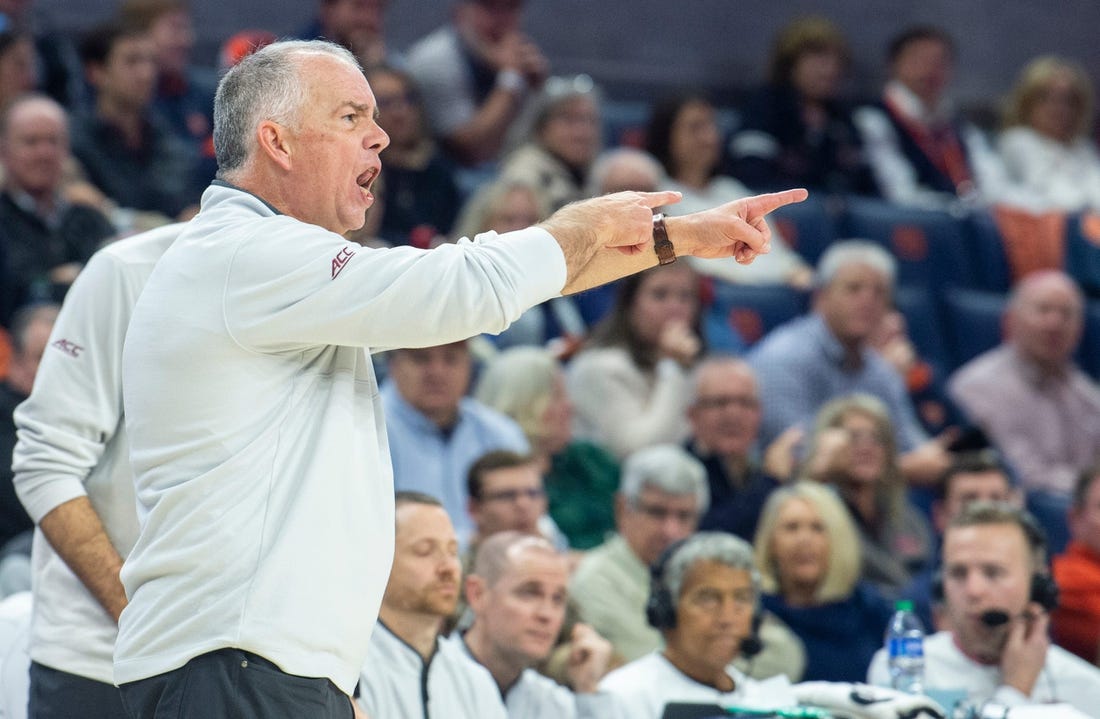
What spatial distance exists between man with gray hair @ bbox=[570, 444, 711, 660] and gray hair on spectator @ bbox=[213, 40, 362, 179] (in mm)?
2562

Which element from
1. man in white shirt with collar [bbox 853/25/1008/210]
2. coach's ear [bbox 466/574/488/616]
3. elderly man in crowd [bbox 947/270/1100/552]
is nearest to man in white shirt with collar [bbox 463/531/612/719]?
coach's ear [bbox 466/574/488/616]

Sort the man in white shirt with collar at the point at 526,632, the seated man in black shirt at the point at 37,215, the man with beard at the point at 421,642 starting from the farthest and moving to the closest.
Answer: the seated man in black shirt at the point at 37,215 < the man in white shirt with collar at the point at 526,632 < the man with beard at the point at 421,642

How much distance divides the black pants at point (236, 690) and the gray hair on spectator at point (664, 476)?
303 centimetres

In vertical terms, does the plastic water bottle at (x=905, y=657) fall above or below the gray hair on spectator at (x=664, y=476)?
below

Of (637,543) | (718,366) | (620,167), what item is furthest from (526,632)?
(620,167)

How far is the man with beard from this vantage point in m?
3.51

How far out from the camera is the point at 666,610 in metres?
4.21

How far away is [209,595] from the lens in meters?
2.17

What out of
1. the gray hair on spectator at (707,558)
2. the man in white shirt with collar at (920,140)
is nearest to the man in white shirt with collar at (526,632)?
the gray hair on spectator at (707,558)

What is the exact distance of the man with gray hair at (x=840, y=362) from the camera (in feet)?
20.7

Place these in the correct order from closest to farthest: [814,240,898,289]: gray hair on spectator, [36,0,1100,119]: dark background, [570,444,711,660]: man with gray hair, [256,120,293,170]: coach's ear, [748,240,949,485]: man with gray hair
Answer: [256,120,293,170]: coach's ear, [570,444,711,660]: man with gray hair, [748,240,949,485]: man with gray hair, [814,240,898,289]: gray hair on spectator, [36,0,1100,119]: dark background

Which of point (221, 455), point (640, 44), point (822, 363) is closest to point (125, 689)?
point (221, 455)

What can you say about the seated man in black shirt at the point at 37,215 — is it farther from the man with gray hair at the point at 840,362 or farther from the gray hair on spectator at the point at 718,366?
the man with gray hair at the point at 840,362

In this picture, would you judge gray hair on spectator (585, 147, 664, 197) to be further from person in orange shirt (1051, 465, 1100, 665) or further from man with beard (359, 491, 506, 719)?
man with beard (359, 491, 506, 719)
